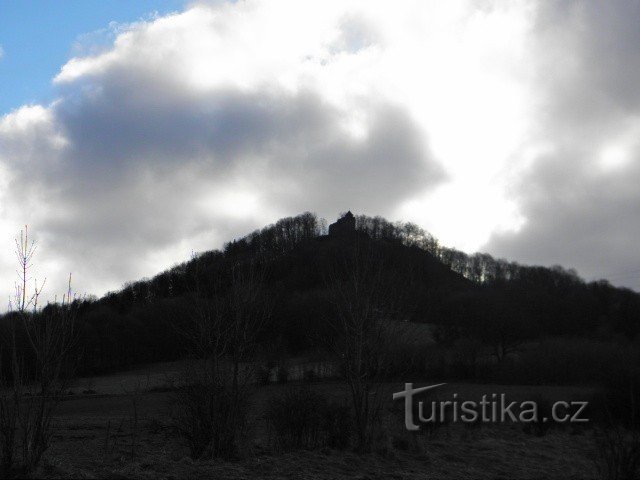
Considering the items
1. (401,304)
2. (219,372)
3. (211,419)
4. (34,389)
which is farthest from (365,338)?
(34,389)

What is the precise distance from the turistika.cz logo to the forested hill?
10.2 feet

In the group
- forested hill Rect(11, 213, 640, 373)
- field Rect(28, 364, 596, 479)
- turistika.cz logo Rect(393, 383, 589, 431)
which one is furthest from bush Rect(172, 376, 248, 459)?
turistika.cz logo Rect(393, 383, 589, 431)

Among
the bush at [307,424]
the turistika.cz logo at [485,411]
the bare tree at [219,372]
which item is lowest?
the turistika.cz logo at [485,411]

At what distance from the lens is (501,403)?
23.2 metres

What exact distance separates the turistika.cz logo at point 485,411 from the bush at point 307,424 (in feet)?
12.3

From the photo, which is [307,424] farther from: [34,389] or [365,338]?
[34,389]

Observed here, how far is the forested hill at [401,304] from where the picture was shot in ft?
82.2

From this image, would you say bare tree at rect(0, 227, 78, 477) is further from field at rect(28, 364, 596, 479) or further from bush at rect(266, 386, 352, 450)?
bush at rect(266, 386, 352, 450)

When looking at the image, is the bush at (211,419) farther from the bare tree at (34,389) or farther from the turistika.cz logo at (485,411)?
the turistika.cz logo at (485,411)

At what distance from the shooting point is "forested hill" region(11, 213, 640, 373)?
25062 mm

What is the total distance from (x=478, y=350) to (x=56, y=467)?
121 feet

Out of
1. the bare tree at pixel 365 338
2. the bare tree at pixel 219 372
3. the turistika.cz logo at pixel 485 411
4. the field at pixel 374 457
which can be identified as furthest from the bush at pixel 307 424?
the turistika.cz logo at pixel 485 411

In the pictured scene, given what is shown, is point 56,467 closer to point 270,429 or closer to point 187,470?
point 187,470

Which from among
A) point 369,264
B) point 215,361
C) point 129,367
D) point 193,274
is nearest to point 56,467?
point 215,361
